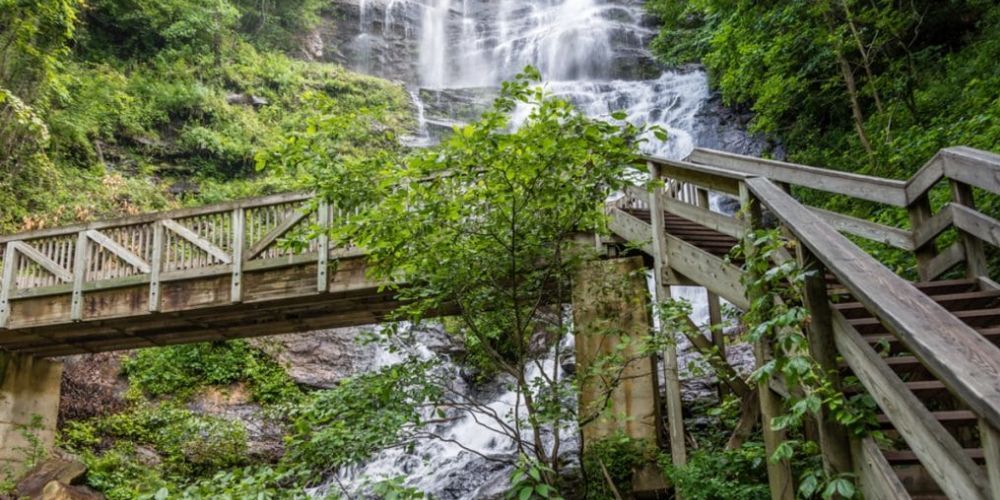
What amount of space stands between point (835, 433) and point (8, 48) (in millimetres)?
17850

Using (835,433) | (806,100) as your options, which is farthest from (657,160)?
(806,100)

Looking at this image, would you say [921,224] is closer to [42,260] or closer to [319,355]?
[42,260]

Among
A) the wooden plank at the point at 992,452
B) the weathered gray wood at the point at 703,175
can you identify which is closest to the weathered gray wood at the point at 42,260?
the weathered gray wood at the point at 703,175

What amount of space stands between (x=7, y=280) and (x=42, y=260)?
59 centimetres

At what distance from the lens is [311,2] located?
27.4 metres

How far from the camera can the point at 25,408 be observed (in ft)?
37.0

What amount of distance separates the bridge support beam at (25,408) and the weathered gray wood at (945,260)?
40.3 ft

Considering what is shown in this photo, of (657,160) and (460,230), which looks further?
(657,160)

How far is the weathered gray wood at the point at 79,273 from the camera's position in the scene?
375 inches

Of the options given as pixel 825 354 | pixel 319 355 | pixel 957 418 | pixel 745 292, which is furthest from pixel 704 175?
pixel 319 355

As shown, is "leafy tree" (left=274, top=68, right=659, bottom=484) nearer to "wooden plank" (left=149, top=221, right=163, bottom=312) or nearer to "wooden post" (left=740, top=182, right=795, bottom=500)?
"wooden post" (left=740, top=182, right=795, bottom=500)

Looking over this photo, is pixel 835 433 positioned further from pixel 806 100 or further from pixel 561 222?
pixel 806 100

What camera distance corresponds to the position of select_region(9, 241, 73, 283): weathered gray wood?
32.0 feet

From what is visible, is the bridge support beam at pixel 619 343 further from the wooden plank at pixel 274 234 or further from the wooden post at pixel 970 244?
the wooden plank at pixel 274 234
